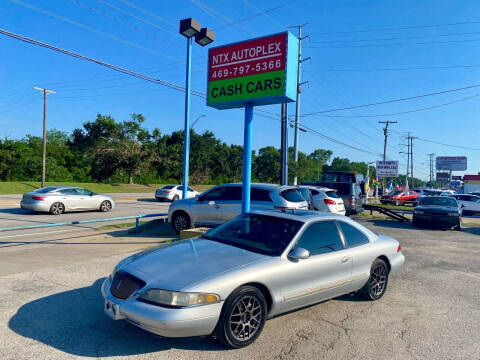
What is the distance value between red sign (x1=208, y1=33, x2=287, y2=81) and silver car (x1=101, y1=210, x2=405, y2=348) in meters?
4.75

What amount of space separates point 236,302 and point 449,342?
2.56m

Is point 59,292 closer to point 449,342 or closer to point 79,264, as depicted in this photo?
point 79,264

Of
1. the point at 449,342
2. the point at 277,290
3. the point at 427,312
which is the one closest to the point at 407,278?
the point at 427,312

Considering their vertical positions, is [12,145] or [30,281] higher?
[12,145]

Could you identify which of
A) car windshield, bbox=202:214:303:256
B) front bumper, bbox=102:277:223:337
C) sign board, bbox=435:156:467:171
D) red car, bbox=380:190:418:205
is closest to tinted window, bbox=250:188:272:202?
car windshield, bbox=202:214:303:256

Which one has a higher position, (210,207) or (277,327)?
(210,207)

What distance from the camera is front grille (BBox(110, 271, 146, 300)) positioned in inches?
144

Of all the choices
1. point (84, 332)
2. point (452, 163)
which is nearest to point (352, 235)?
point (84, 332)

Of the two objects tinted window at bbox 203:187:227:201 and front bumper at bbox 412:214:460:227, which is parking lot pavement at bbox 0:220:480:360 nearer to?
tinted window at bbox 203:187:227:201

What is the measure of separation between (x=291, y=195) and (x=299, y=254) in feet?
21.2

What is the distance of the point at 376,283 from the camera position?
545 cm

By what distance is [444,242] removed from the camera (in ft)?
38.5

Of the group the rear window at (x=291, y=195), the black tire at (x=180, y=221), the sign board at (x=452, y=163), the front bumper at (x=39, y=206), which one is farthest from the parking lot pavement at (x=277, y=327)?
the sign board at (x=452, y=163)

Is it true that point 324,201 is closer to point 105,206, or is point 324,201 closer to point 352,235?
point 352,235
